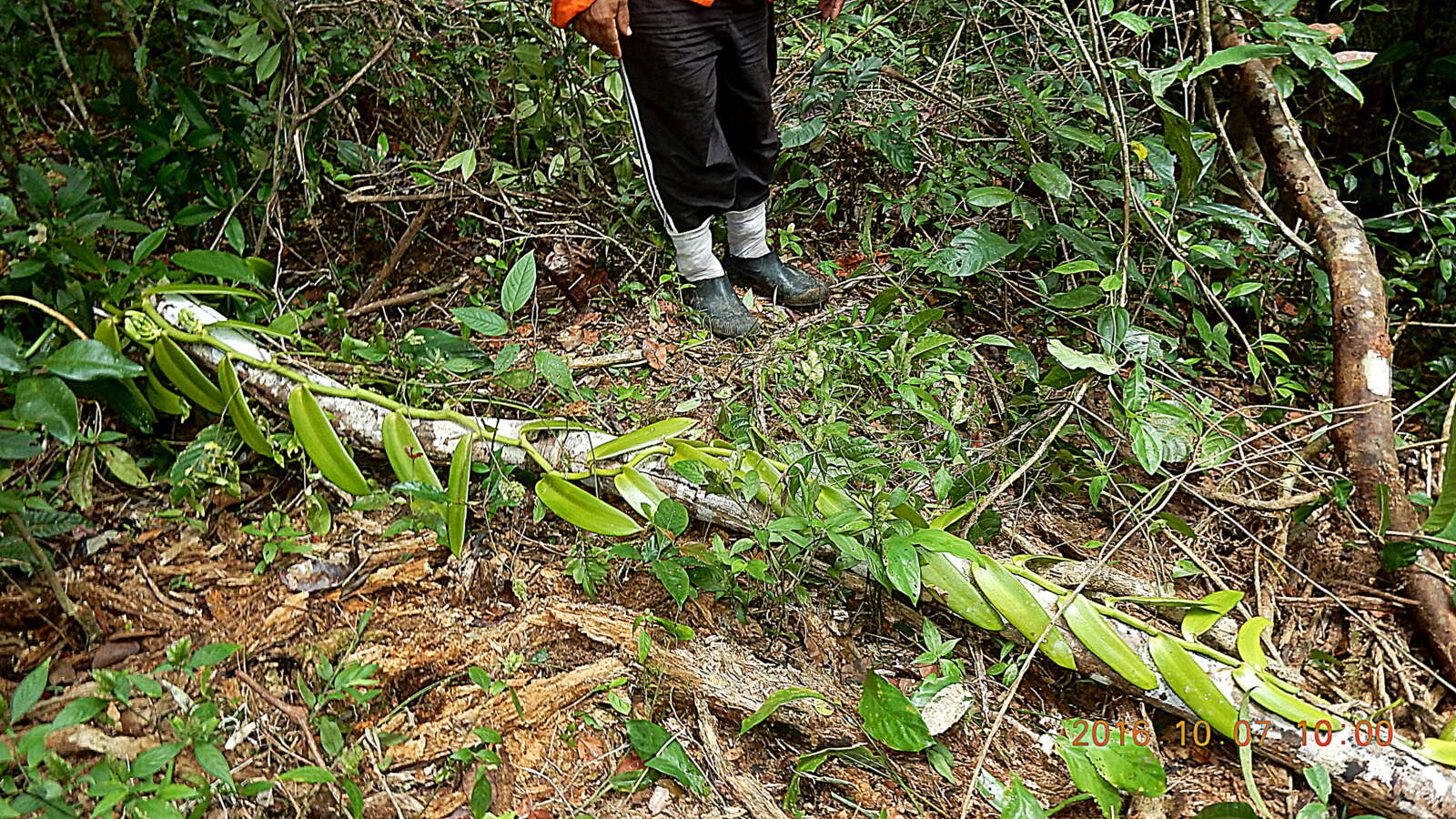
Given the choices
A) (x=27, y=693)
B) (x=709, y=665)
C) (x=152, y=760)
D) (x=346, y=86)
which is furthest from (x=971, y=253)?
(x=27, y=693)

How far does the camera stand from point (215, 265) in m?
1.72

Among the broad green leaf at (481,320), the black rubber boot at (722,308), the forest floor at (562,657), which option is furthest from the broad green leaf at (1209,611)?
the broad green leaf at (481,320)

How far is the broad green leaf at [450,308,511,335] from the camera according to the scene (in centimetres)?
174

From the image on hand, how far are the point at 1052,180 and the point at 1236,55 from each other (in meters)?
0.42

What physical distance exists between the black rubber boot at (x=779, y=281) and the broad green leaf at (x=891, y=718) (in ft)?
4.13

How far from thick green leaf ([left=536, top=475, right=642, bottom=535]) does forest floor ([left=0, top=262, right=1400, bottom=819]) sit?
144mm

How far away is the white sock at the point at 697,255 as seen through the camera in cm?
235

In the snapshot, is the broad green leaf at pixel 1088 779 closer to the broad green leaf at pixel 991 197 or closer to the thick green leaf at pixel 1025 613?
the thick green leaf at pixel 1025 613

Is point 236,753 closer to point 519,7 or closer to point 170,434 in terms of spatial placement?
point 170,434

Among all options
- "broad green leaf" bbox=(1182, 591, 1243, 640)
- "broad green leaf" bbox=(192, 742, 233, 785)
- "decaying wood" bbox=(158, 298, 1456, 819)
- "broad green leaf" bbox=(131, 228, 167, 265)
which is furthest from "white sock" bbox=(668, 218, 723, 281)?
"broad green leaf" bbox=(192, 742, 233, 785)

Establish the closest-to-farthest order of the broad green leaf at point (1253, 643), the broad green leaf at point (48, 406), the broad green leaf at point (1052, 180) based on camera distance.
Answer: the broad green leaf at point (48, 406) < the broad green leaf at point (1253, 643) < the broad green leaf at point (1052, 180)

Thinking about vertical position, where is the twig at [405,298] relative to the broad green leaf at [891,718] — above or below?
above

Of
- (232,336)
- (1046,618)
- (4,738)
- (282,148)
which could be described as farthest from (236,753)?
(282,148)

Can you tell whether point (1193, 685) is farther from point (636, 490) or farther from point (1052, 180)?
point (1052, 180)
